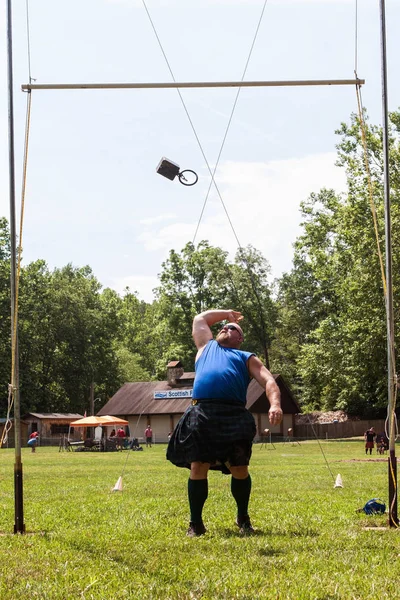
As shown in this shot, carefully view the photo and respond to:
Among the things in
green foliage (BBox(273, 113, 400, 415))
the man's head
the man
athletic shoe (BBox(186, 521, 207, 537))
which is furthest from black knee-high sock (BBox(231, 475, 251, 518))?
green foliage (BBox(273, 113, 400, 415))

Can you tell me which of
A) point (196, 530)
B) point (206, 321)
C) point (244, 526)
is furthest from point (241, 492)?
point (206, 321)

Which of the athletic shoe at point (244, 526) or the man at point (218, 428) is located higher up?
the man at point (218, 428)

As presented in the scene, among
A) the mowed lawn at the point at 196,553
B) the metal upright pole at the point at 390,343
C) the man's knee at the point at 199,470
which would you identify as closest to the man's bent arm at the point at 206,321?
the man's knee at the point at 199,470

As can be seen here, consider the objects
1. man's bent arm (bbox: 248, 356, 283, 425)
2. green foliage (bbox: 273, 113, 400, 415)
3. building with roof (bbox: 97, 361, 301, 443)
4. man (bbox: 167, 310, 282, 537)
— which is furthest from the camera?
building with roof (bbox: 97, 361, 301, 443)

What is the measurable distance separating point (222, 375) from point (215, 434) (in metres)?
0.51

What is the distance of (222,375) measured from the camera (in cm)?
761

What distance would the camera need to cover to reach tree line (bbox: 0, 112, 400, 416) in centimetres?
4706

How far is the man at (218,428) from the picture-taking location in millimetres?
7469

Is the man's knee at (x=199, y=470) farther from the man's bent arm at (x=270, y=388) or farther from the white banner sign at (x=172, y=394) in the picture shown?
the white banner sign at (x=172, y=394)

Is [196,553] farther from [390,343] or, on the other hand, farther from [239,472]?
[390,343]

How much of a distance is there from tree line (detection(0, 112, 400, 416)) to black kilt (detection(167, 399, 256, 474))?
3348 centimetres

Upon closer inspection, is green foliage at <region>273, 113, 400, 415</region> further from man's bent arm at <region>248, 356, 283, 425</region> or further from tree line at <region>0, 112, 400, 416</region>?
man's bent arm at <region>248, 356, 283, 425</region>

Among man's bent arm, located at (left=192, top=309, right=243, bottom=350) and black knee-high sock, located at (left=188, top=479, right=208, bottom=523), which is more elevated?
man's bent arm, located at (left=192, top=309, right=243, bottom=350)

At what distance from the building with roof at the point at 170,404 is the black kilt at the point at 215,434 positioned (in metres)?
54.9
